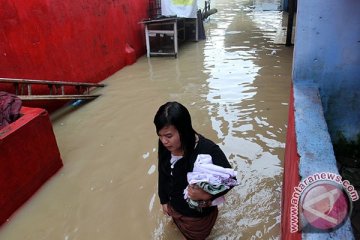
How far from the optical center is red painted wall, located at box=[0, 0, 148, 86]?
4.96 meters

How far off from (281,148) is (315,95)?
1.57 metres

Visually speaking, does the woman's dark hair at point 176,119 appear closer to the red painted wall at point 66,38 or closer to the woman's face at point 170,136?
the woman's face at point 170,136

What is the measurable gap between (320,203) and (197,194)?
73 centimetres

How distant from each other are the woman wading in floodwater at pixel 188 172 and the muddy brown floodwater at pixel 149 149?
650mm

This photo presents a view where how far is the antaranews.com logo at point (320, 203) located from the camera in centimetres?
155

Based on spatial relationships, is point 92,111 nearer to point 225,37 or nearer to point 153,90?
point 153,90

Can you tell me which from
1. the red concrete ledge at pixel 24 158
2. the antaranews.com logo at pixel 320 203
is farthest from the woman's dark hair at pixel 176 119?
the red concrete ledge at pixel 24 158

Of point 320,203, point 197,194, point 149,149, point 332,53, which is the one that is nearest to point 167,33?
point 149,149

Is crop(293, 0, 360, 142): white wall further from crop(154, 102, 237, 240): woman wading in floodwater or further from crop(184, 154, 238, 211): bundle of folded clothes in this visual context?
crop(184, 154, 238, 211): bundle of folded clothes

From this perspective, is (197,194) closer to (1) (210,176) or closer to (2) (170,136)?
(1) (210,176)

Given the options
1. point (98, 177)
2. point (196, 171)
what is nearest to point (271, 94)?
point (98, 177)

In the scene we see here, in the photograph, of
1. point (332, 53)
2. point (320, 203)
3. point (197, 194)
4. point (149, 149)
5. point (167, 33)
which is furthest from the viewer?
point (167, 33)

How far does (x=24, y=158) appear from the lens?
11.3ft

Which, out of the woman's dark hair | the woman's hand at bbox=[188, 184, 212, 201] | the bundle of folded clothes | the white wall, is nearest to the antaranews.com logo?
the bundle of folded clothes
